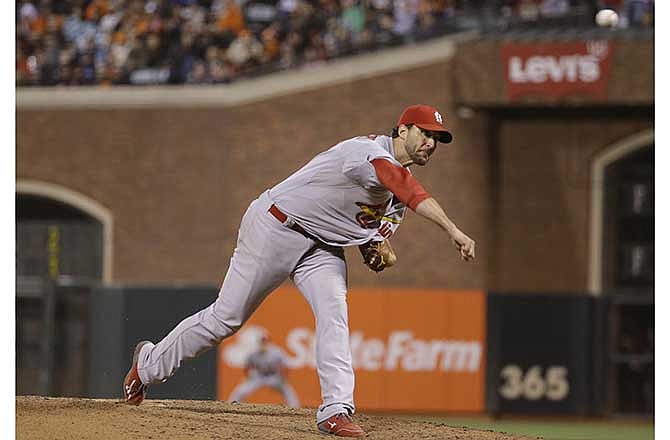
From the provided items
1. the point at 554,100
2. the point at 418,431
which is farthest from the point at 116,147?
the point at 418,431

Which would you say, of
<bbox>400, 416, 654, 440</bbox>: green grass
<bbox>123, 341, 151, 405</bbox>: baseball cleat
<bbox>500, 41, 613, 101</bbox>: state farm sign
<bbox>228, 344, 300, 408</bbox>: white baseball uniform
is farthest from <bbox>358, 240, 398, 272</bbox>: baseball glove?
<bbox>500, 41, 613, 101</bbox>: state farm sign

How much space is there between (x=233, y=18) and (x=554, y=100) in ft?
15.0

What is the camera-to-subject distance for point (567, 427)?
1633 cm

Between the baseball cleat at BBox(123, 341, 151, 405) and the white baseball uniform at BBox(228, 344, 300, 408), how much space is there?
29.4 ft

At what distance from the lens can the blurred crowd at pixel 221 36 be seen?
56.0 ft

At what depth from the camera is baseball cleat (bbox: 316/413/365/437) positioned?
602cm

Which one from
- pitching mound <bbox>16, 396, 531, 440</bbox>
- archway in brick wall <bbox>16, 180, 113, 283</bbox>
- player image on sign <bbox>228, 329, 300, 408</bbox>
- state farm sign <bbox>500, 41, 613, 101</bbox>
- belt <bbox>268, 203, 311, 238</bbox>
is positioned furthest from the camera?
archway in brick wall <bbox>16, 180, 113, 283</bbox>

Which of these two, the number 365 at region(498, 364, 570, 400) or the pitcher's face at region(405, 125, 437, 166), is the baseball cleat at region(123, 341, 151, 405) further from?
the number 365 at region(498, 364, 570, 400)

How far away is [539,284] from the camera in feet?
56.8

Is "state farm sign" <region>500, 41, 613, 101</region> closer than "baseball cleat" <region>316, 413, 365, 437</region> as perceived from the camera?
No
